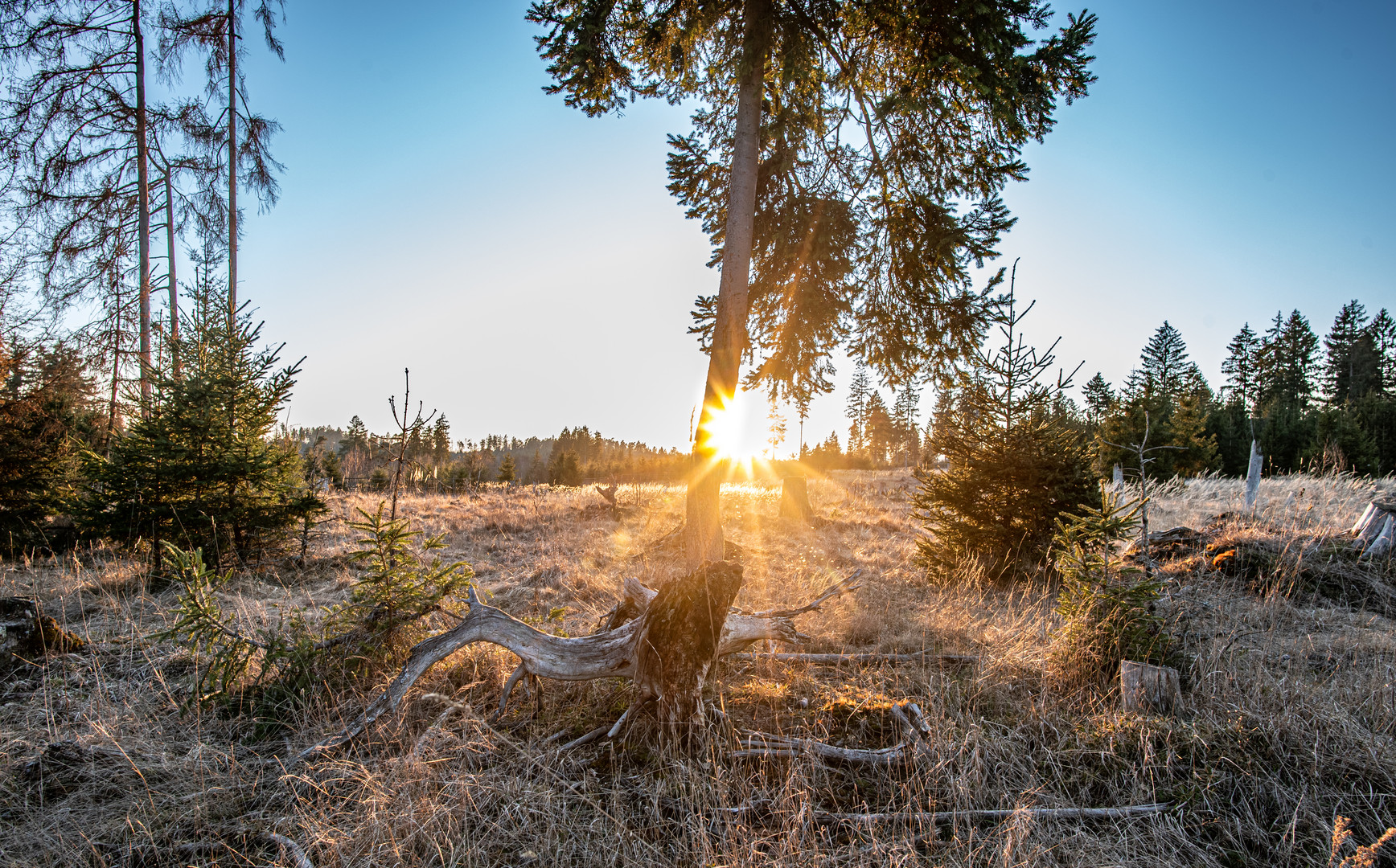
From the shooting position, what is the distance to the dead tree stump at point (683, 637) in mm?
2762

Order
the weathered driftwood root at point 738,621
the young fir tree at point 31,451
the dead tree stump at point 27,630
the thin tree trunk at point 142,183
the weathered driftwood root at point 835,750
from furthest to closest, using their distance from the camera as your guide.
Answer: the thin tree trunk at point 142,183
the young fir tree at point 31,451
the dead tree stump at point 27,630
the weathered driftwood root at point 738,621
the weathered driftwood root at point 835,750

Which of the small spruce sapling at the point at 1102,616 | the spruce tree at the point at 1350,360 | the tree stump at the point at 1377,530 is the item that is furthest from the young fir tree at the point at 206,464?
the spruce tree at the point at 1350,360

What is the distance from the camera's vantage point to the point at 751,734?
2.59 m

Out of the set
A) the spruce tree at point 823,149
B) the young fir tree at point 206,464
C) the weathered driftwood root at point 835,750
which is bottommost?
the weathered driftwood root at point 835,750

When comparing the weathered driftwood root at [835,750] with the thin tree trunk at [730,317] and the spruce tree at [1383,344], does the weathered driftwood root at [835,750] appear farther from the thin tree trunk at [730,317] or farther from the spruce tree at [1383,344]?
the spruce tree at [1383,344]

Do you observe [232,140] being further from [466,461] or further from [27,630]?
[466,461]

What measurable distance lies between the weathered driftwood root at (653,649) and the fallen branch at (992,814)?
2.82ft

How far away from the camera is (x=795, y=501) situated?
14.1m

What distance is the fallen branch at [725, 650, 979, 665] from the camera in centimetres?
369

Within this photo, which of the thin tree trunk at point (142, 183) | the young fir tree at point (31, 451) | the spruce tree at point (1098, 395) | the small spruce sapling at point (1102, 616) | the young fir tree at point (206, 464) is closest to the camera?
→ the small spruce sapling at point (1102, 616)

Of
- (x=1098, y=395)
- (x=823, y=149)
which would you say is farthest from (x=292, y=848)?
(x=1098, y=395)

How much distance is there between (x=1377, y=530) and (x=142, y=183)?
811 inches

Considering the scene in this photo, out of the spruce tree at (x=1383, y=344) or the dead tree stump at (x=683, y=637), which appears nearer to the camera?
the dead tree stump at (x=683, y=637)

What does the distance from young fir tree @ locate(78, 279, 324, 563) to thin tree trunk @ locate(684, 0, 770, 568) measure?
17.9 ft
